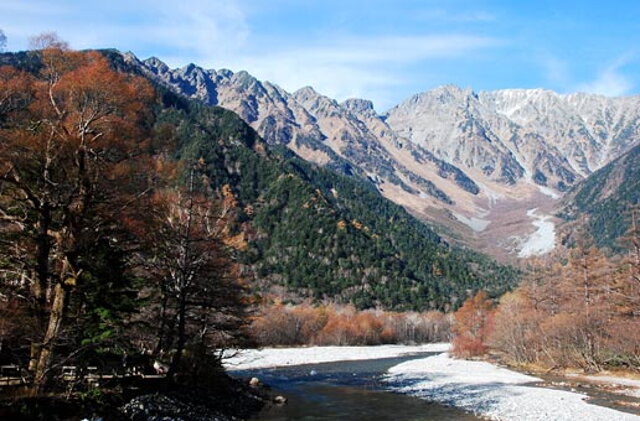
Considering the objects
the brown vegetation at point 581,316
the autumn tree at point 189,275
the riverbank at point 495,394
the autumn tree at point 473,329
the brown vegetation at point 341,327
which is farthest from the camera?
the brown vegetation at point 341,327

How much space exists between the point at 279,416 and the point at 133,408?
445 inches

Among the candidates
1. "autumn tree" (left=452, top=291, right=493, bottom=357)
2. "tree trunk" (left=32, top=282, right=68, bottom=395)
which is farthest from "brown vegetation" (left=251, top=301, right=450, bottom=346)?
"tree trunk" (left=32, top=282, right=68, bottom=395)

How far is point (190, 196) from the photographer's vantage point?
3247cm

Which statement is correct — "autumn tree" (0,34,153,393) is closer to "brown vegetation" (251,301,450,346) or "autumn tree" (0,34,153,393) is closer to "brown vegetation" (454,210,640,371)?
"brown vegetation" (454,210,640,371)

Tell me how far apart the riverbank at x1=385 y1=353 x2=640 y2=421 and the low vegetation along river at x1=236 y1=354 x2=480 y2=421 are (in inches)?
82.8

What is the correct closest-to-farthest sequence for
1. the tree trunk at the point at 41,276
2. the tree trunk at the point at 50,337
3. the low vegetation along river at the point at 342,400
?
the tree trunk at the point at 50,337
the tree trunk at the point at 41,276
the low vegetation along river at the point at 342,400

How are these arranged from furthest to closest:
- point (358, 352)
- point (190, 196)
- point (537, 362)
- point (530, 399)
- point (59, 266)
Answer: point (358, 352), point (537, 362), point (530, 399), point (190, 196), point (59, 266)

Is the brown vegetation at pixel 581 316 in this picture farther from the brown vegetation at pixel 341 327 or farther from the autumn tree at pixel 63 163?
the autumn tree at pixel 63 163

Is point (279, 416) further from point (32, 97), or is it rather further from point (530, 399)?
point (32, 97)

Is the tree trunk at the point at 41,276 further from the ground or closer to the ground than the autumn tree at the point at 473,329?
further from the ground

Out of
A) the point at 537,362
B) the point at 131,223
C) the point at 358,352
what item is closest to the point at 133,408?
the point at 131,223

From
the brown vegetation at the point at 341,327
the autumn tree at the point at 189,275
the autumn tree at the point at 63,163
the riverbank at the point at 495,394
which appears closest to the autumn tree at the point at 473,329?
the brown vegetation at the point at 341,327

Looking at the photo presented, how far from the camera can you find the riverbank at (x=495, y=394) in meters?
33.4

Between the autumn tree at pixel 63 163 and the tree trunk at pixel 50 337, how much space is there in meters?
0.03
